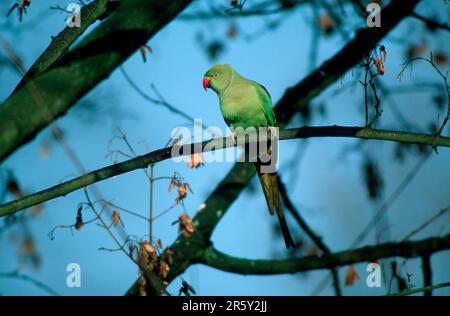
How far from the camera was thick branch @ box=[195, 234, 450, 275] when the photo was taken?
11.5 feet

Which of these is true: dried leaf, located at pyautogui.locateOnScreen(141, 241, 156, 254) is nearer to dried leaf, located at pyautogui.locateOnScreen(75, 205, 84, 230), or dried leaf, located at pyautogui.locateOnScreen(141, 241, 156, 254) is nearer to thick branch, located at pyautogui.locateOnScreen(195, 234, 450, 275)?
dried leaf, located at pyautogui.locateOnScreen(75, 205, 84, 230)

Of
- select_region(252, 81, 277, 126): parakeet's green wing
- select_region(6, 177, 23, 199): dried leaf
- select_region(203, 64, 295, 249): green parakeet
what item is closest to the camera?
select_region(6, 177, 23, 199): dried leaf

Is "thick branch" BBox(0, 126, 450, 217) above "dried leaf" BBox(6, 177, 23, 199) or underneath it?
underneath

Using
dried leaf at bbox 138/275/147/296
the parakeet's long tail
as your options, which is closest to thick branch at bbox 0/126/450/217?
dried leaf at bbox 138/275/147/296

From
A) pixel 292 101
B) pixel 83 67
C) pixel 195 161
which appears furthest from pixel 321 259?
pixel 83 67

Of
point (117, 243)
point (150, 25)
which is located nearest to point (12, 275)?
point (117, 243)

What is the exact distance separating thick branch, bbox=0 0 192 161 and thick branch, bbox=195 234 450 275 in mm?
1962

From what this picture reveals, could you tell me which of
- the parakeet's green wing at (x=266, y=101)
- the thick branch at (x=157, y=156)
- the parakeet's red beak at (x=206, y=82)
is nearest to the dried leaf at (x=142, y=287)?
the thick branch at (x=157, y=156)

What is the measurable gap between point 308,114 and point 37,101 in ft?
9.72

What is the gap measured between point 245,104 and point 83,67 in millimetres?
1726

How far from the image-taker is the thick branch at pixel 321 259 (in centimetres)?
349

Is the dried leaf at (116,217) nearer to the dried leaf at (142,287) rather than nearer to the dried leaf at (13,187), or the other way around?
the dried leaf at (142,287)

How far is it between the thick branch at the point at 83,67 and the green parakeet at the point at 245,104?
1269 mm

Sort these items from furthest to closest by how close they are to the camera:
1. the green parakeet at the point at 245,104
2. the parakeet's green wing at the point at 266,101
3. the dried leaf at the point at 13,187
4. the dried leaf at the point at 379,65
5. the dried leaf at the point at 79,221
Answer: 1. the parakeet's green wing at the point at 266,101
2. the green parakeet at the point at 245,104
3. the dried leaf at the point at 13,187
4. the dried leaf at the point at 79,221
5. the dried leaf at the point at 379,65
